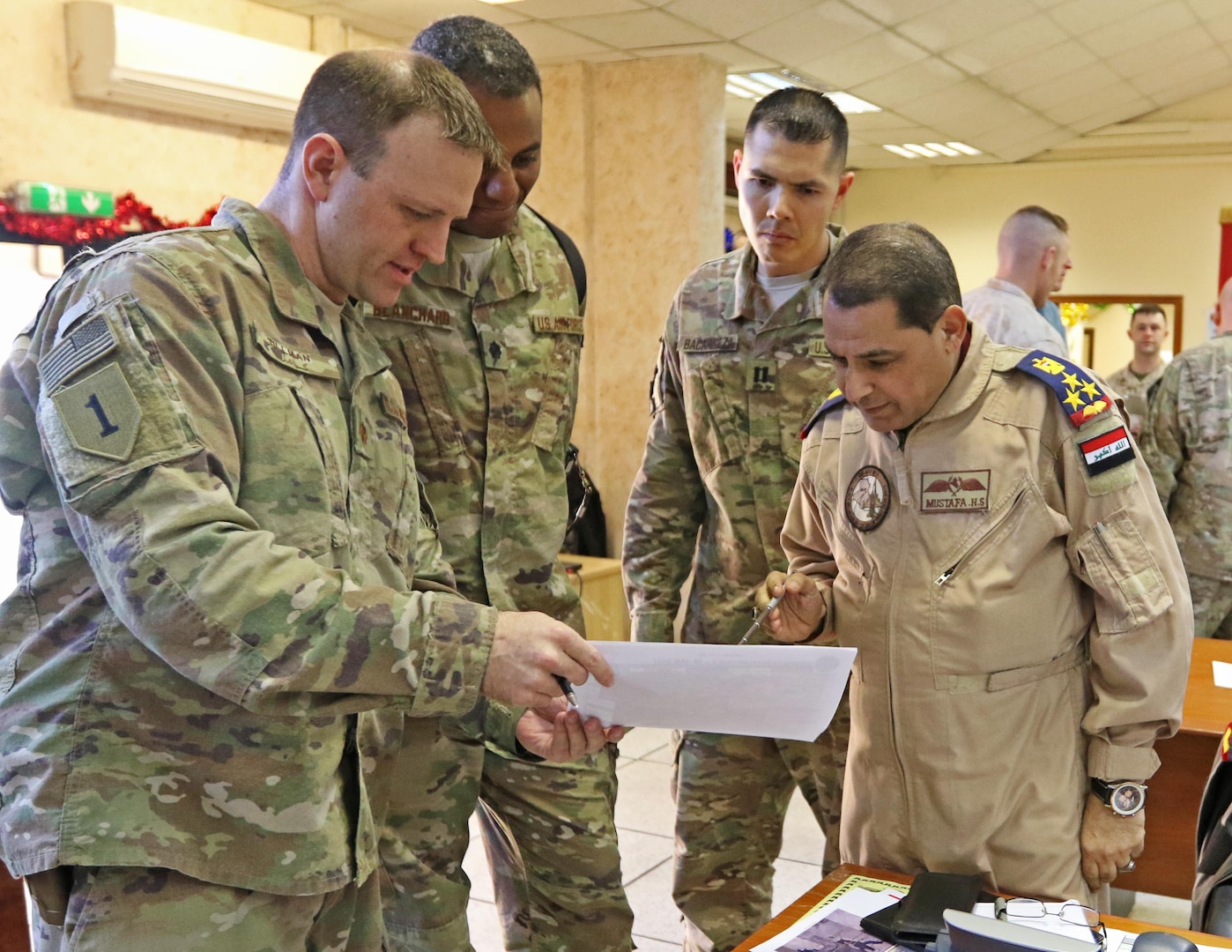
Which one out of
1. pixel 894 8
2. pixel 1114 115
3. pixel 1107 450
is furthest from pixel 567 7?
pixel 1114 115

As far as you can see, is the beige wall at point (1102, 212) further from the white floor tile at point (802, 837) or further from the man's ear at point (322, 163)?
the man's ear at point (322, 163)

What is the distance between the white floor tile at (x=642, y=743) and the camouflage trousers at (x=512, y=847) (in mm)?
2951

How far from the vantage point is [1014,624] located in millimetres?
1783

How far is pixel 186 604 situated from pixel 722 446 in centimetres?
149

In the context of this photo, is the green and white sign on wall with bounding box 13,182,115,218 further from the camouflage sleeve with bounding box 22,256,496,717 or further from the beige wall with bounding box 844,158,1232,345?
the beige wall with bounding box 844,158,1232,345

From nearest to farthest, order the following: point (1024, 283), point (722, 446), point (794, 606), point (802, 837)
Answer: point (794, 606) → point (722, 446) → point (802, 837) → point (1024, 283)

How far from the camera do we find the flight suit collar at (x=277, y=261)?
1467 millimetres

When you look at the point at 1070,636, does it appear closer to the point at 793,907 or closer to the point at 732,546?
the point at 793,907

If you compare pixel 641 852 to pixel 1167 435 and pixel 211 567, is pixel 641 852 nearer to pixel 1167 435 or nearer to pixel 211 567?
pixel 1167 435

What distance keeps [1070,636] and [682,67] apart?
4.86 m

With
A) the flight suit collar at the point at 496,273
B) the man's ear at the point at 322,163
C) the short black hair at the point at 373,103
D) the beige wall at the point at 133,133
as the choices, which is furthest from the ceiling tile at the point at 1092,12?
the man's ear at the point at 322,163

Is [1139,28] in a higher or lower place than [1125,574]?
higher

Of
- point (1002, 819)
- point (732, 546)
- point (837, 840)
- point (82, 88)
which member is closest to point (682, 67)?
point (82, 88)

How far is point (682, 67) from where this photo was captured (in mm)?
6082
